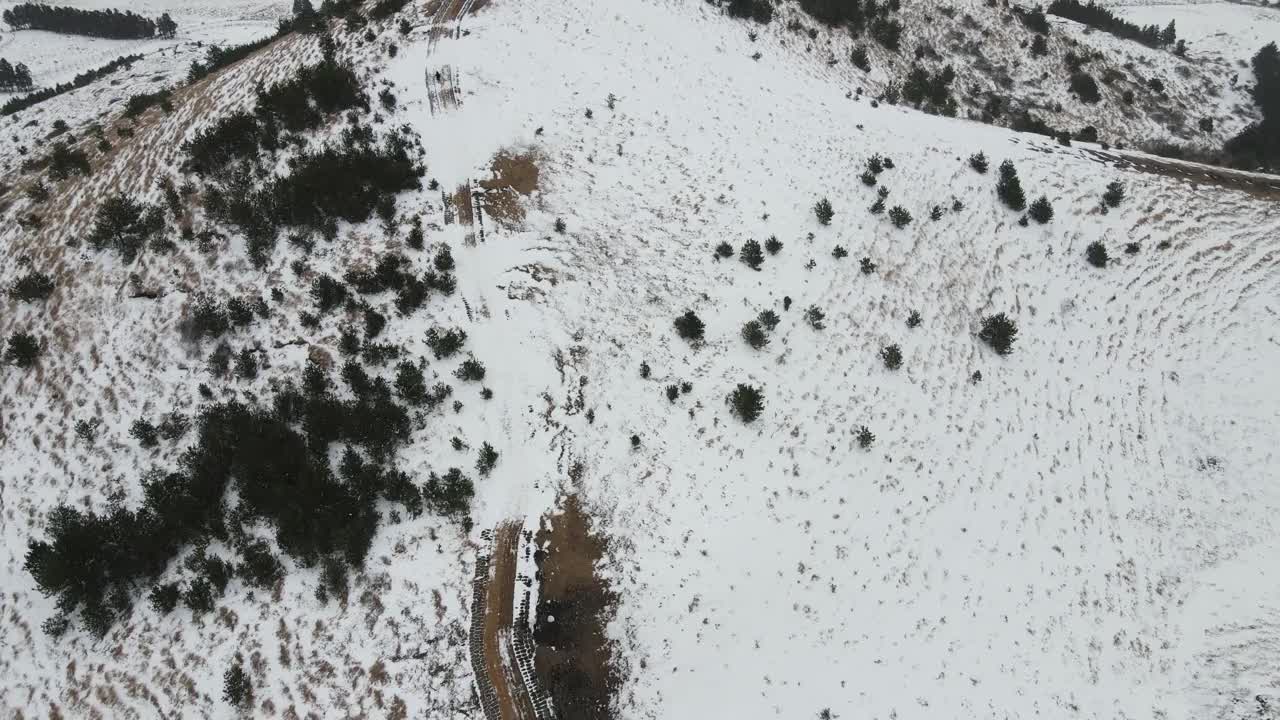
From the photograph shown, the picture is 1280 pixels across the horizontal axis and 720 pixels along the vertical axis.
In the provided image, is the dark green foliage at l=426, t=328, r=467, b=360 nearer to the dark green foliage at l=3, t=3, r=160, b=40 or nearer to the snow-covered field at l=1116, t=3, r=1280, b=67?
the snow-covered field at l=1116, t=3, r=1280, b=67

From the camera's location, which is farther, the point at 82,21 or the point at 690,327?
the point at 82,21

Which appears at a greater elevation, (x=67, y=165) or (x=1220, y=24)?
(x=1220, y=24)

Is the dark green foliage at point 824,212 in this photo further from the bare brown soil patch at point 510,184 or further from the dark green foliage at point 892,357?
the bare brown soil patch at point 510,184

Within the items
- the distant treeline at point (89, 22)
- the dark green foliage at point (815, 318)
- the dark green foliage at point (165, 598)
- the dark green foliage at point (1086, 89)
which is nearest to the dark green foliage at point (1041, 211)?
the dark green foliage at point (815, 318)

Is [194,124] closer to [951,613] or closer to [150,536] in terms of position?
[150,536]

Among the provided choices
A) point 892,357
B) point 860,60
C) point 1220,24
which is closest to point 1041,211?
point 892,357

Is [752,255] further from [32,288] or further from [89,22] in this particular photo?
[89,22]
